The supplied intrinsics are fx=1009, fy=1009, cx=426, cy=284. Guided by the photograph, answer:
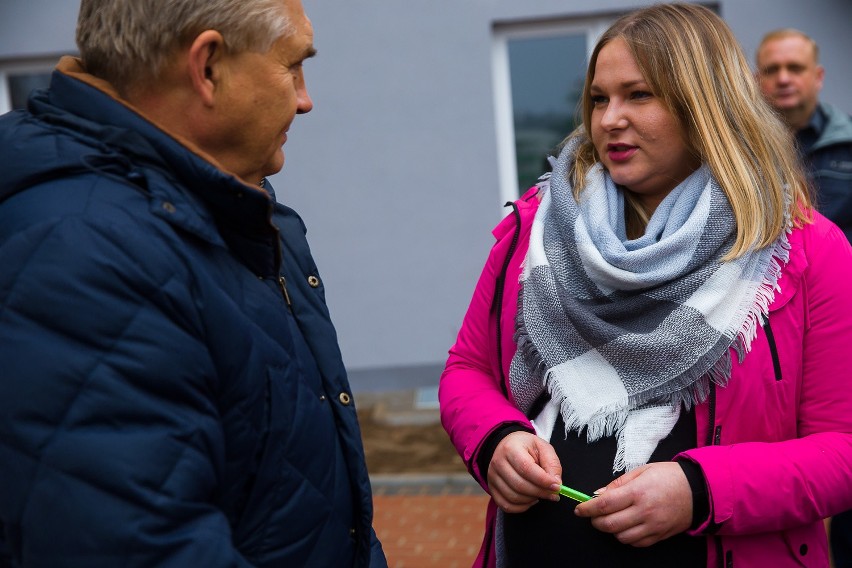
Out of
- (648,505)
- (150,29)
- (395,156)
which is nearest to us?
(150,29)

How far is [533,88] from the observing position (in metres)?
7.29

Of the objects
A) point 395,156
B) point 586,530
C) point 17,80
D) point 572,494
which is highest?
point 17,80

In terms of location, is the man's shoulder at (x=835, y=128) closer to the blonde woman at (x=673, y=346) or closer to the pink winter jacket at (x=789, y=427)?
the blonde woman at (x=673, y=346)

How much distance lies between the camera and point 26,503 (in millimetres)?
1321

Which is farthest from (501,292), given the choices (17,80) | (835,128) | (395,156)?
(17,80)

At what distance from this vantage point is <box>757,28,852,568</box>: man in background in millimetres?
4484

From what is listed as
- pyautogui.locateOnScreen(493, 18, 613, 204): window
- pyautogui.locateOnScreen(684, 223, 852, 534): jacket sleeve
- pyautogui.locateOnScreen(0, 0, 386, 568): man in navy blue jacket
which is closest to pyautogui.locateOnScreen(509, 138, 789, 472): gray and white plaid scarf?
pyautogui.locateOnScreen(684, 223, 852, 534): jacket sleeve

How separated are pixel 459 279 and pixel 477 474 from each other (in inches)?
197

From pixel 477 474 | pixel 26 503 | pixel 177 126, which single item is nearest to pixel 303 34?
pixel 177 126

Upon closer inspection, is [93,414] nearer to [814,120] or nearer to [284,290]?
[284,290]

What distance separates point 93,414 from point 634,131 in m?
1.46

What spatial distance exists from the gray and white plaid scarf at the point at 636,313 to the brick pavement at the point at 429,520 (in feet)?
9.28

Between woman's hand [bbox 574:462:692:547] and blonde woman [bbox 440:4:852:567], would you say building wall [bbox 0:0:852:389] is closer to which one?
blonde woman [bbox 440:4:852:567]

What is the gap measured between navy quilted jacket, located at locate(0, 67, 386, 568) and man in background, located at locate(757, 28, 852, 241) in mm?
3399
